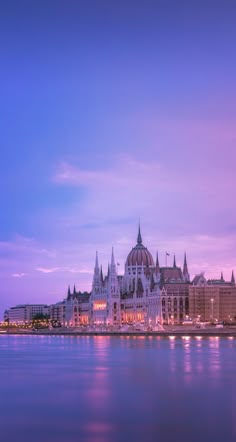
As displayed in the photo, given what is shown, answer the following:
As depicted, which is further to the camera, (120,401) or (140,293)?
(140,293)

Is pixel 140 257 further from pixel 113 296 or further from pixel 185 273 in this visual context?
pixel 185 273

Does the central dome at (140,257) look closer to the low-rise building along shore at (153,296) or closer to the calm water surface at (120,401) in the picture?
the low-rise building along shore at (153,296)

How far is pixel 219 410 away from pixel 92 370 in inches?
946

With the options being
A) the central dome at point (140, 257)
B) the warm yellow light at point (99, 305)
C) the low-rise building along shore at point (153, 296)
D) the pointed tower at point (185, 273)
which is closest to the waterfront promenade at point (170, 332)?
the low-rise building along shore at point (153, 296)

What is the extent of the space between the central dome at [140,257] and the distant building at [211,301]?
3048cm

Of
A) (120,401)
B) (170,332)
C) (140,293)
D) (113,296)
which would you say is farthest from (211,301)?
(120,401)

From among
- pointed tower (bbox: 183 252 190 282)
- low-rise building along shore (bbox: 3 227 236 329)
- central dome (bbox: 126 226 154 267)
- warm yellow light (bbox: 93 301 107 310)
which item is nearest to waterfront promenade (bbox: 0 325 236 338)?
low-rise building along shore (bbox: 3 227 236 329)

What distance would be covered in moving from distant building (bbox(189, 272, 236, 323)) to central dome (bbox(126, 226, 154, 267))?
30477 mm

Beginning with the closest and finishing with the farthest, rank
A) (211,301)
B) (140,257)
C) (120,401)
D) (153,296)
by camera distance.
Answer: (120,401) < (211,301) < (153,296) < (140,257)

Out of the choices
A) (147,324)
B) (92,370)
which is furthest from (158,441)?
(147,324)

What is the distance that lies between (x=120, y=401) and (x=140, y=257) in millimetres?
149562

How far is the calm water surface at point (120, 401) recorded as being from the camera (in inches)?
1199

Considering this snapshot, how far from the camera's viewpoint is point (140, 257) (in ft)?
619

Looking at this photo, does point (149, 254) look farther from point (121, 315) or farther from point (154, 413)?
point (154, 413)
